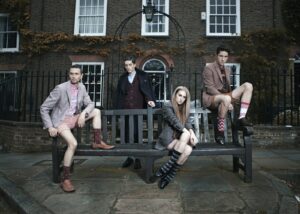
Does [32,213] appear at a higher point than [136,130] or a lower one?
lower

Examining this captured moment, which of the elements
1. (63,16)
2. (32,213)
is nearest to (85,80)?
(63,16)

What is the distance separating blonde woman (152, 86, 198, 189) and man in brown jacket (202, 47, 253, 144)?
0.68m

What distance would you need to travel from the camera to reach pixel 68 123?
5324 mm

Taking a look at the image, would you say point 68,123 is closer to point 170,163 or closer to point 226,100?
point 170,163

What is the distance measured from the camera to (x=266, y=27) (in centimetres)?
1595

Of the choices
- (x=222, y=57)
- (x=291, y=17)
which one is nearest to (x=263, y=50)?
(x=291, y=17)

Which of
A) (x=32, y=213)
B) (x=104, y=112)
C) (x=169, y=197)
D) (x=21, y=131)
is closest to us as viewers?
(x=32, y=213)

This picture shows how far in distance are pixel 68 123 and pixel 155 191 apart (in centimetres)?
156

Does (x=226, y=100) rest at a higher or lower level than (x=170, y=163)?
higher

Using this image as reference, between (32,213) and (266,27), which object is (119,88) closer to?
(32,213)

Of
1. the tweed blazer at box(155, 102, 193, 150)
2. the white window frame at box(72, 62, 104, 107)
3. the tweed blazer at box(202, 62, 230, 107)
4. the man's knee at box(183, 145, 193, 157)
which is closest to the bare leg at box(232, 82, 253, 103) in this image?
the tweed blazer at box(202, 62, 230, 107)

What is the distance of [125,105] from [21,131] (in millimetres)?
4937

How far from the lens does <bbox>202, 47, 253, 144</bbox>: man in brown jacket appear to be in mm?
5598

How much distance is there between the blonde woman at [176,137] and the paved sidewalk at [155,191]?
25 cm
